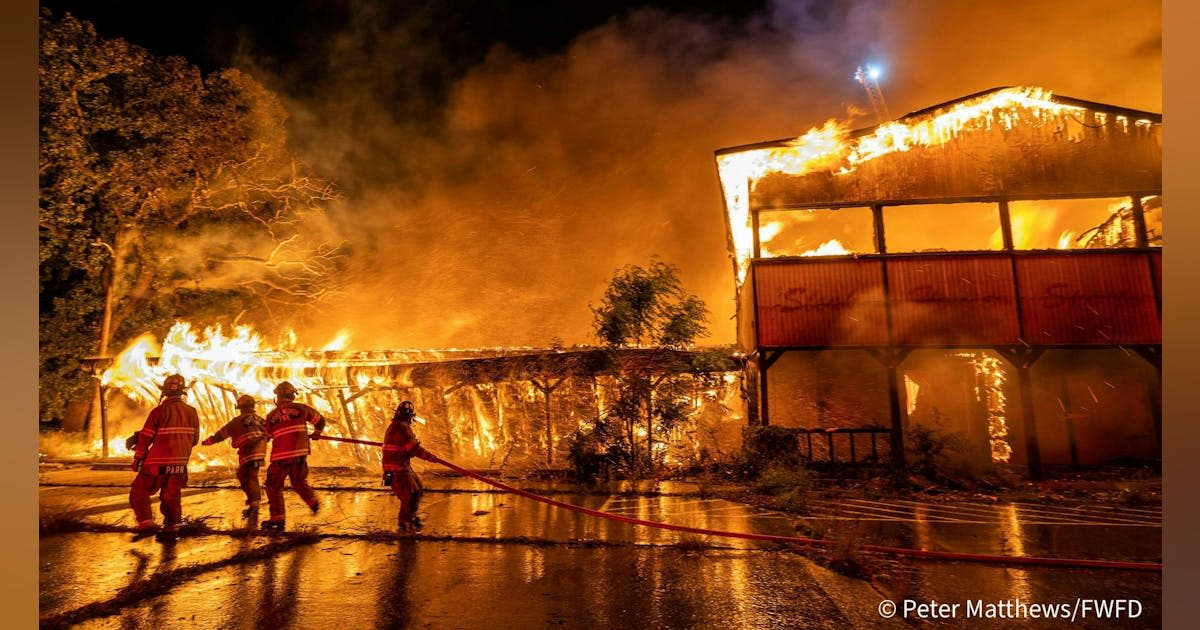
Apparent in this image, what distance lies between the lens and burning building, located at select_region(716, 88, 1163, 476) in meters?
12.7

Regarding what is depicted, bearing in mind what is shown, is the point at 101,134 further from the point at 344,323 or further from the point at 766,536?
the point at 766,536

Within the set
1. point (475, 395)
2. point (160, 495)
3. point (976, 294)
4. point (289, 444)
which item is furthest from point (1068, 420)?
point (160, 495)

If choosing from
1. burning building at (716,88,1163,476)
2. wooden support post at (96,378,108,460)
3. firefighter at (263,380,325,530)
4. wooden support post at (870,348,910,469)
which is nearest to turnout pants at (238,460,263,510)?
firefighter at (263,380,325,530)

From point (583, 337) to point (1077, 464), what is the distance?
1552cm

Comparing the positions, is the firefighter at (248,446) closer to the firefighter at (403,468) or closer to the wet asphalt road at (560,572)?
the wet asphalt road at (560,572)

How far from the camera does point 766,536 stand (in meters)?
6.91

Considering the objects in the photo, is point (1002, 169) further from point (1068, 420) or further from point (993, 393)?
point (1068, 420)

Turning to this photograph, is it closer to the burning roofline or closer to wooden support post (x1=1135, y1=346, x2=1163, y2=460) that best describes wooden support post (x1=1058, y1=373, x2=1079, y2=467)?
wooden support post (x1=1135, y1=346, x2=1163, y2=460)

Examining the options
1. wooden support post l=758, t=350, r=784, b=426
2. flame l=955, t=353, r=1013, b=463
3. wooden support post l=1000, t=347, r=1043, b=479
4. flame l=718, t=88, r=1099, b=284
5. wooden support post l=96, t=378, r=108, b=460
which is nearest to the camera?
wooden support post l=1000, t=347, r=1043, b=479

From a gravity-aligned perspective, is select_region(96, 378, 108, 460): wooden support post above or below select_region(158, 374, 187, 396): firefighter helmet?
below

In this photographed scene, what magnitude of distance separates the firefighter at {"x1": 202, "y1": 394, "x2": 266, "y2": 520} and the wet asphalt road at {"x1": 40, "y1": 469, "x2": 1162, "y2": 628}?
38cm

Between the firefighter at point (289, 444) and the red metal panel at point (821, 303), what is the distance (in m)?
9.65

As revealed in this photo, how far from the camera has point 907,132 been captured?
13.6 metres

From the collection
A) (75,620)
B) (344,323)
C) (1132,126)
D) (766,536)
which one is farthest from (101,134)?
(1132,126)
